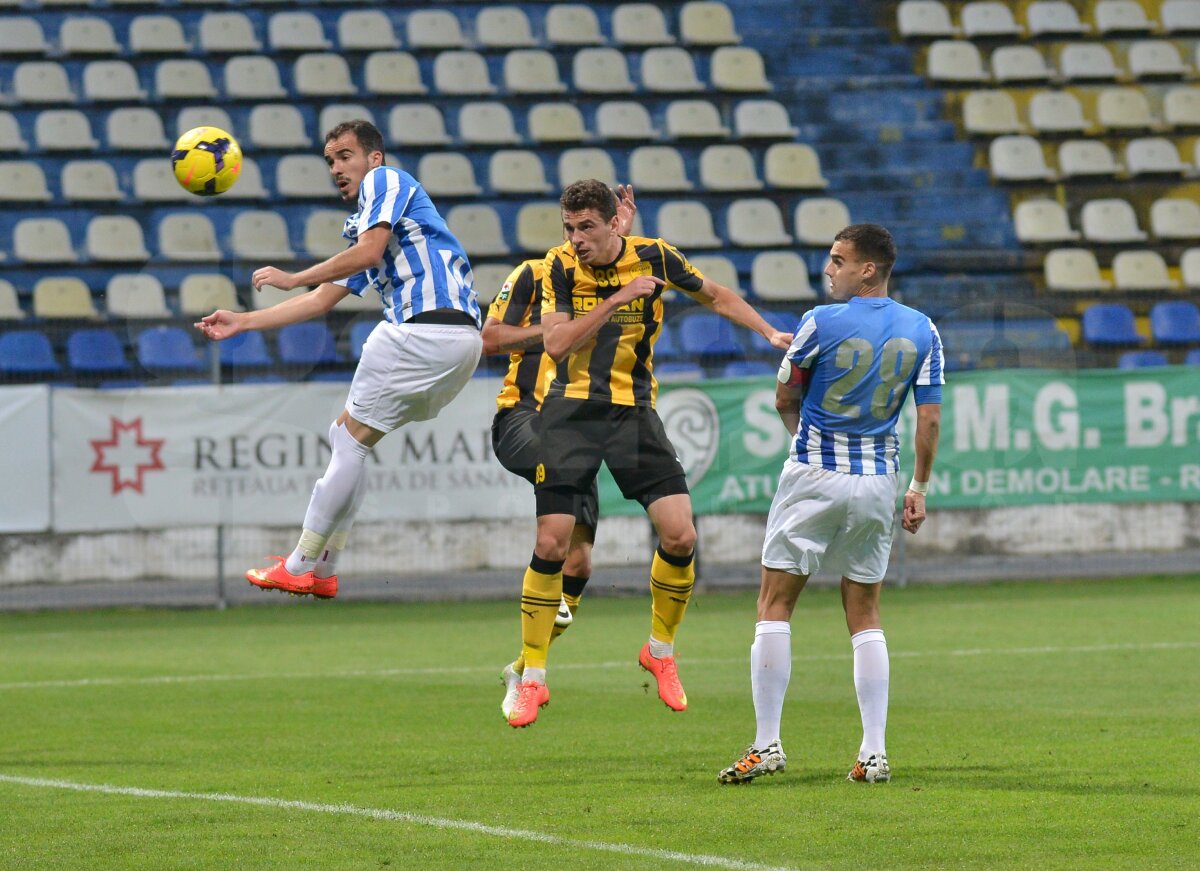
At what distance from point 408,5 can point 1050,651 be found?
14.5 metres

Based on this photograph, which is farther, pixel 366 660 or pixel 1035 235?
A: pixel 1035 235

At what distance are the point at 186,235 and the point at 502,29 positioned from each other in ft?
18.0

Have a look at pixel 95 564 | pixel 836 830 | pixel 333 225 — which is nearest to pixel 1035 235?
pixel 333 225

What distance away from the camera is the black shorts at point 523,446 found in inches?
362

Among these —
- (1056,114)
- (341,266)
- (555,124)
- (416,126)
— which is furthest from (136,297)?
(341,266)

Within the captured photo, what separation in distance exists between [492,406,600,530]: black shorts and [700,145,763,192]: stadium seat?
13324 millimetres

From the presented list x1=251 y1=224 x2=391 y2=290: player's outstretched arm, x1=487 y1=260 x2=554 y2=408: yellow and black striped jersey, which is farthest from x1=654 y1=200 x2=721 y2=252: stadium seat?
x1=251 y1=224 x2=391 y2=290: player's outstretched arm

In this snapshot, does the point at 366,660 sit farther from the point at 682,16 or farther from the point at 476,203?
the point at 682,16

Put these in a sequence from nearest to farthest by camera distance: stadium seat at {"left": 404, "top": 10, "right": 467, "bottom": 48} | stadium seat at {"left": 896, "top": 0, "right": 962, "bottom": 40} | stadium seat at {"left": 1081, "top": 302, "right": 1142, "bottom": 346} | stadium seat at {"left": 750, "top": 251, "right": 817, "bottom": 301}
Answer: stadium seat at {"left": 1081, "top": 302, "right": 1142, "bottom": 346}, stadium seat at {"left": 750, "top": 251, "right": 817, "bottom": 301}, stadium seat at {"left": 404, "top": 10, "right": 467, "bottom": 48}, stadium seat at {"left": 896, "top": 0, "right": 962, "bottom": 40}

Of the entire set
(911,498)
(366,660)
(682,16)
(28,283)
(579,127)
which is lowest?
(366,660)

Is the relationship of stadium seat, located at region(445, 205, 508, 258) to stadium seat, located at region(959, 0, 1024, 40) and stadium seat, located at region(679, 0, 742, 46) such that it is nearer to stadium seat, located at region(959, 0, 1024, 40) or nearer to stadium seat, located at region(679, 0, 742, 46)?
stadium seat, located at region(679, 0, 742, 46)

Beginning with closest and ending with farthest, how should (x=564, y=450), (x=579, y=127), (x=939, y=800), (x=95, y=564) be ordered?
(x=939, y=800)
(x=564, y=450)
(x=95, y=564)
(x=579, y=127)

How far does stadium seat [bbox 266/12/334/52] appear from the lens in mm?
23234

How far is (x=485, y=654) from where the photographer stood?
13688 mm
